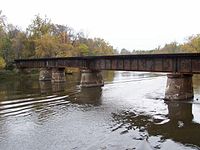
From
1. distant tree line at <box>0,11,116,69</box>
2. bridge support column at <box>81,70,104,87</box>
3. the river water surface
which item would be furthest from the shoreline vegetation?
the river water surface

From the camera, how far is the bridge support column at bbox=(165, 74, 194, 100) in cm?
3181

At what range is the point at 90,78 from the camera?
46719mm

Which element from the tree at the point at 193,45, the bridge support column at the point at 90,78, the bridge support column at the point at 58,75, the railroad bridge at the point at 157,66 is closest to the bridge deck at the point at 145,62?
the railroad bridge at the point at 157,66

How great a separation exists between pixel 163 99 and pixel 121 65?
8.61 metres

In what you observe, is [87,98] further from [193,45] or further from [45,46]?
[193,45]

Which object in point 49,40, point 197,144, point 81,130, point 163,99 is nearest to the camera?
point 197,144

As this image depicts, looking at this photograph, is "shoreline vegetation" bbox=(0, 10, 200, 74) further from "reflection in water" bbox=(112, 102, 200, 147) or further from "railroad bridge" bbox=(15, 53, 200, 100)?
"reflection in water" bbox=(112, 102, 200, 147)

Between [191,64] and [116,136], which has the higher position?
[191,64]

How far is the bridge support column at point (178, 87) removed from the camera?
3181 centimetres

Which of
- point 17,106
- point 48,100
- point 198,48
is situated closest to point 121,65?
point 48,100

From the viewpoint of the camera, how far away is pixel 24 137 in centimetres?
1831

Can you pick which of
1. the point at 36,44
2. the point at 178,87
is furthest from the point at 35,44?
the point at 178,87

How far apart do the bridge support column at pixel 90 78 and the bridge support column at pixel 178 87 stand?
636 inches

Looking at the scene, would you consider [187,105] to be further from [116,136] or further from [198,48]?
[198,48]
